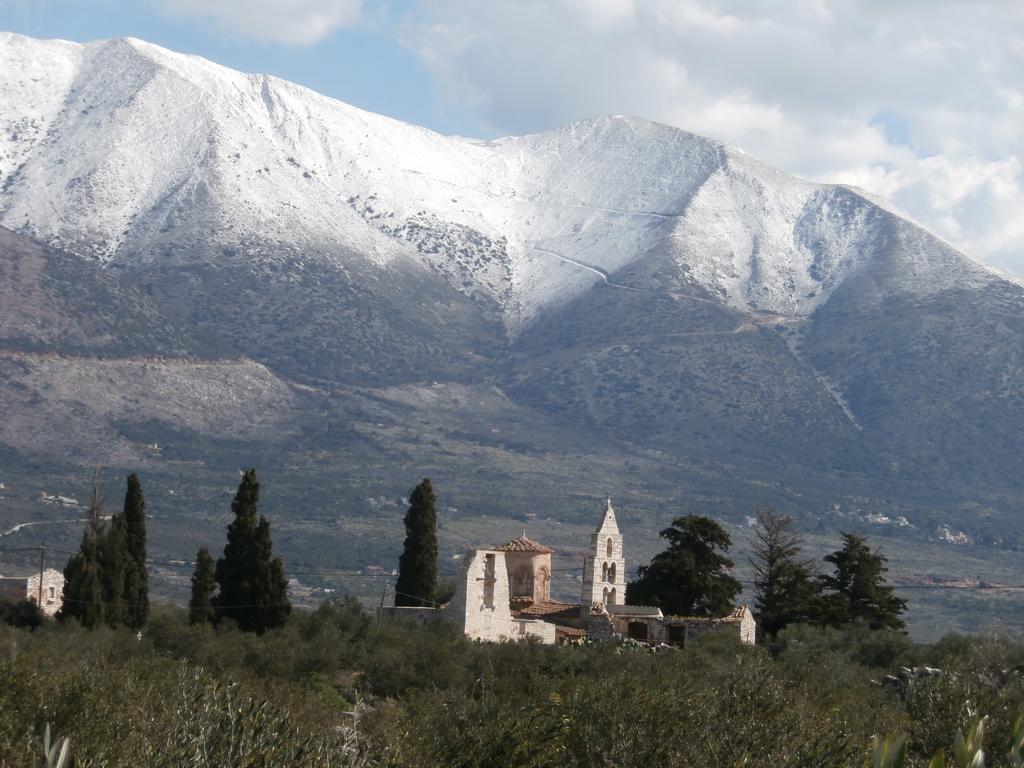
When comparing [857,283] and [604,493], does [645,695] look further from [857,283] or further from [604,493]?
[857,283]

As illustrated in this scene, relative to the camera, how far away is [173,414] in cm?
12381

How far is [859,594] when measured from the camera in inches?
2168

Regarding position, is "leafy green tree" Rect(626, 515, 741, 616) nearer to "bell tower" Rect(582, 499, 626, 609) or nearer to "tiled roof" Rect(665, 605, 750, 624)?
"bell tower" Rect(582, 499, 626, 609)

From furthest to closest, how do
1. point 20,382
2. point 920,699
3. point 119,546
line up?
point 20,382
point 119,546
point 920,699

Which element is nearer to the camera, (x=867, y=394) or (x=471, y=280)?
(x=867, y=394)

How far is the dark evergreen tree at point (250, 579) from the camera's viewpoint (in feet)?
154

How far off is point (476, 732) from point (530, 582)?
26498 millimetres

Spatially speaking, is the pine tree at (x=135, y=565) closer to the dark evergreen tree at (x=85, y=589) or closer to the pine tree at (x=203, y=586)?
the dark evergreen tree at (x=85, y=589)

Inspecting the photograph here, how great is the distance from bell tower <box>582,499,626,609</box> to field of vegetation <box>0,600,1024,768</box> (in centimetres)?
748

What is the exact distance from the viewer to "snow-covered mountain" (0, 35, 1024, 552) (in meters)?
137

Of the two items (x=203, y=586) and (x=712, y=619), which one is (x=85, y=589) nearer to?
(x=203, y=586)

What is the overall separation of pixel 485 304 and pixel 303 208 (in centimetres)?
2121

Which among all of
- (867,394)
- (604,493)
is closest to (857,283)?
(867,394)

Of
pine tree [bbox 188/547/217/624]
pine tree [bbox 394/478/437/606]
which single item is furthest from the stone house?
pine tree [bbox 394/478/437/606]
